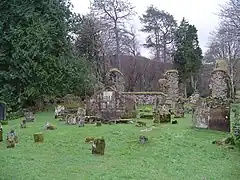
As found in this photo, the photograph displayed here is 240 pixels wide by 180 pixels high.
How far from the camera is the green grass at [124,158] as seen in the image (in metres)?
8.63

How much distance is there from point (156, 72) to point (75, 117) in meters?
27.4

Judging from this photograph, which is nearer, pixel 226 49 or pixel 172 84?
pixel 172 84

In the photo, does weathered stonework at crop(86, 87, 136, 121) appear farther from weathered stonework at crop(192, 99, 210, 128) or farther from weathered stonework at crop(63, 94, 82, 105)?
weathered stonework at crop(192, 99, 210, 128)

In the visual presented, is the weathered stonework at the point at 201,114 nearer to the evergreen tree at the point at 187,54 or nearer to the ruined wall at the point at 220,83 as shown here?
the ruined wall at the point at 220,83

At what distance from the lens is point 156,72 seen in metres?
45.0

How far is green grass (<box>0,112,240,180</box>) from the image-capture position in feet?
28.3

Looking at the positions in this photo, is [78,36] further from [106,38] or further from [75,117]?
[75,117]

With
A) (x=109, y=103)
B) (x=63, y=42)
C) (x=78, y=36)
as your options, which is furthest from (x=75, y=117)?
(x=78, y=36)

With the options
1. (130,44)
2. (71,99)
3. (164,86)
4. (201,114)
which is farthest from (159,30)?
(201,114)

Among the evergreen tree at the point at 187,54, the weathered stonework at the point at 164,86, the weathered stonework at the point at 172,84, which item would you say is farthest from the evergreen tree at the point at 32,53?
the evergreen tree at the point at 187,54

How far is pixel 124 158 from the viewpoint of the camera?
10.3 m

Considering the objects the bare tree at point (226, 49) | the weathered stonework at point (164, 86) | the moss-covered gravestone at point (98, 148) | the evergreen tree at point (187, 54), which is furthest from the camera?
the evergreen tree at point (187, 54)

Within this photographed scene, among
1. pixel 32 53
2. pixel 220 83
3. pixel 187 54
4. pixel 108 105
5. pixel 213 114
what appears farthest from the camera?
pixel 187 54

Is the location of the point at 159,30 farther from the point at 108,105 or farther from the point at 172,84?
the point at 108,105
